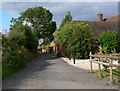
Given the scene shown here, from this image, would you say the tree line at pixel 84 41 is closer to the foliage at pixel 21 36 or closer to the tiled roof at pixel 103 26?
the foliage at pixel 21 36

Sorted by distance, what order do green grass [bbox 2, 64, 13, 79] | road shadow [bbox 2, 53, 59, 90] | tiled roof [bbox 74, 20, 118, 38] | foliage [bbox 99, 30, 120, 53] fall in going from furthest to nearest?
tiled roof [bbox 74, 20, 118, 38], foliage [bbox 99, 30, 120, 53], green grass [bbox 2, 64, 13, 79], road shadow [bbox 2, 53, 59, 90]

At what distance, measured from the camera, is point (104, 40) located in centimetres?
4250

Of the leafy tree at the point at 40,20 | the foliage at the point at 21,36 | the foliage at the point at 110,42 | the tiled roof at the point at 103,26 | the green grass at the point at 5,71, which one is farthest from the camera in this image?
the leafy tree at the point at 40,20

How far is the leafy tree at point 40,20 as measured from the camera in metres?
84.1

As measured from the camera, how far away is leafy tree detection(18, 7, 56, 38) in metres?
84.1

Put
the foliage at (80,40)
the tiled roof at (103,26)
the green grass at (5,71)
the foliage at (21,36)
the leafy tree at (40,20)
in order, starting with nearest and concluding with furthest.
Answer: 1. the green grass at (5,71)
2. the foliage at (21,36)
3. the foliage at (80,40)
4. the tiled roof at (103,26)
5. the leafy tree at (40,20)

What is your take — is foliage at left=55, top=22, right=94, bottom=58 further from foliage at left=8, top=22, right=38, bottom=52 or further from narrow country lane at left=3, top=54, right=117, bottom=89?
narrow country lane at left=3, top=54, right=117, bottom=89

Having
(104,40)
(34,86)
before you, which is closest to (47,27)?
(104,40)

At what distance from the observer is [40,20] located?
84875 millimetres

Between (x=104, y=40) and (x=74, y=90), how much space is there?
31931mm

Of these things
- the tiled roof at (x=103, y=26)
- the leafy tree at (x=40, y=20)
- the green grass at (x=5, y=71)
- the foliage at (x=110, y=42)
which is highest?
the leafy tree at (x=40, y=20)

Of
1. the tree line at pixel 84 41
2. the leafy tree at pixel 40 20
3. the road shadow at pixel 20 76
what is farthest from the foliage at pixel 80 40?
the leafy tree at pixel 40 20

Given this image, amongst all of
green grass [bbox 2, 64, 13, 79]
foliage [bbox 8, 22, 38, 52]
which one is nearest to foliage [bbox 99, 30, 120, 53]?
foliage [bbox 8, 22, 38, 52]

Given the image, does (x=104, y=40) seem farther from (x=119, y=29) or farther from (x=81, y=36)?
(x=119, y=29)
